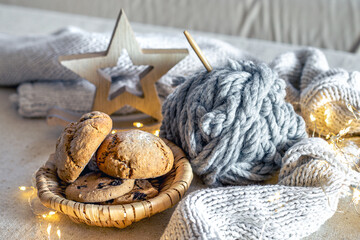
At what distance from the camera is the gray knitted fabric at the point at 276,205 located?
0.48 meters

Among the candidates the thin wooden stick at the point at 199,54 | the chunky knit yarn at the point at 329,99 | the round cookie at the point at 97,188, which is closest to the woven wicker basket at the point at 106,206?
the round cookie at the point at 97,188

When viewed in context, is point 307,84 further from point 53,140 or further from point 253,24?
point 253,24

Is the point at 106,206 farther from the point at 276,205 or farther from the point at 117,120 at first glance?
the point at 117,120

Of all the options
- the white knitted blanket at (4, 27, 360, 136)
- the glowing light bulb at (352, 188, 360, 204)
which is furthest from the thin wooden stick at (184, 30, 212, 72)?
the glowing light bulb at (352, 188, 360, 204)

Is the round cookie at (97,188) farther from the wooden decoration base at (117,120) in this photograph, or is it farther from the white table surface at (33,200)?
the wooden decoration base at (117,120)

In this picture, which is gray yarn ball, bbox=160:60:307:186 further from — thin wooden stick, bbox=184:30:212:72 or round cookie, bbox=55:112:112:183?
round cookie, bbox=55:112:112:183

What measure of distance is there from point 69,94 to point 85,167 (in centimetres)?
34

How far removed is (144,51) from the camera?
736mm

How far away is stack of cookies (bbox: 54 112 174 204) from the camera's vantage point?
1.68 feet

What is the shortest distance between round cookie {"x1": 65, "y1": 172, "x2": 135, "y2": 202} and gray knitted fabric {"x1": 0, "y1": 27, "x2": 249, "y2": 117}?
0.32 metres

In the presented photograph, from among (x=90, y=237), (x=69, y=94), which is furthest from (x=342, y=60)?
(x=90, y=237)

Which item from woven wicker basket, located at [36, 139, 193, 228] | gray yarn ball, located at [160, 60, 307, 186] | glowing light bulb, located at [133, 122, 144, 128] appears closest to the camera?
woven wicker basket, located at [36, 139, 193, 228]

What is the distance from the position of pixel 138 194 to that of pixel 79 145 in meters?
0.11

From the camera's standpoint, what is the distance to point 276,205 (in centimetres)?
52
